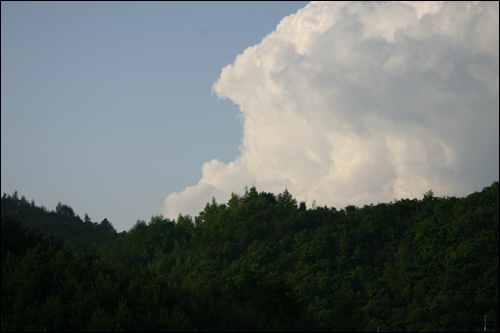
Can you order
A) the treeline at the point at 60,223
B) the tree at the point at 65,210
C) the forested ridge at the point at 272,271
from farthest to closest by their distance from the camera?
Answer: the tree at the point at 65,210 → the treeline at the point at 60,223 → the forested ridge at the point at 272,271

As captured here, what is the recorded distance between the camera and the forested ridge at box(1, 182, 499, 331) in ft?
102

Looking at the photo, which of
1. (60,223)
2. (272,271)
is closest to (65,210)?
(60,223)

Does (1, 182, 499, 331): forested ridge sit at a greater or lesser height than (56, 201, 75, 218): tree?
lesser

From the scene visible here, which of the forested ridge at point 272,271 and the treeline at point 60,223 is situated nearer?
the forested ridge at point 272,271

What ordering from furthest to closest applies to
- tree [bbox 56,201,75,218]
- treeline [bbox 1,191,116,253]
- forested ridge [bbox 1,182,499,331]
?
1. tree [bbox 56,201,75,218]
2. treeline [bbox 1,191,116,253]
3. forested ridge [bbox 1,182,499,331]

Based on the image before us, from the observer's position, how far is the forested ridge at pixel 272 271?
31.1 meters

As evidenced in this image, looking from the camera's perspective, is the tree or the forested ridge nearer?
the forested ridge

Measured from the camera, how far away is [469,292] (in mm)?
71000

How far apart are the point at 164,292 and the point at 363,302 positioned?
162ft

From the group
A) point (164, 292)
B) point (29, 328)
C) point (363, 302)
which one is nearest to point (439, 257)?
point (363, 302)

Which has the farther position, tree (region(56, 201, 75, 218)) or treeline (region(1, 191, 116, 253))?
tree (region(56, 201, 75, 218))

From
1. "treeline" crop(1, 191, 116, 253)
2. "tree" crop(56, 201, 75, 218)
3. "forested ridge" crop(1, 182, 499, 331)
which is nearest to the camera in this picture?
"forested ridge" crop(1, 182, 499, 331)

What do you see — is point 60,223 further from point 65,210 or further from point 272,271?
point 272,271

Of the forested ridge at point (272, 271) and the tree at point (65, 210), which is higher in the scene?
the tree at point (65, 210)
